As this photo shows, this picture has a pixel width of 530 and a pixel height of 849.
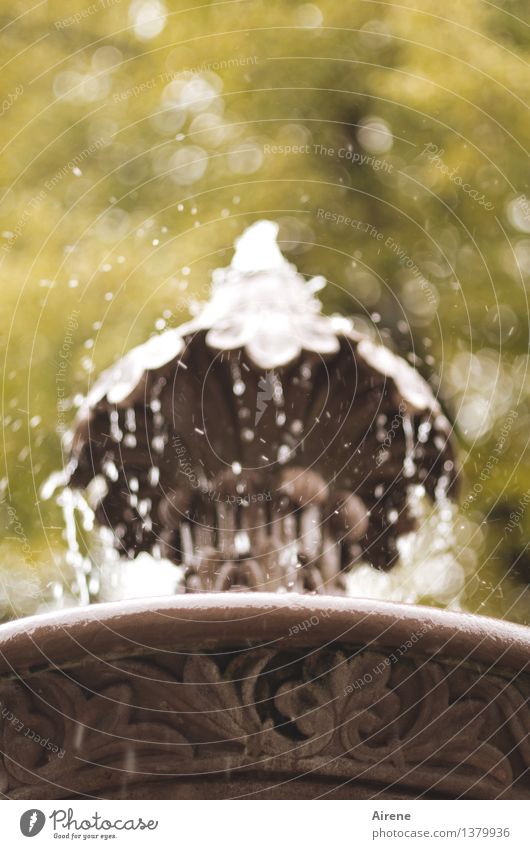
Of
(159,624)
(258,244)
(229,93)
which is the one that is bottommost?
(159,624)

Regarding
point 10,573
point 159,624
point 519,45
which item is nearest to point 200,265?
point 10,573

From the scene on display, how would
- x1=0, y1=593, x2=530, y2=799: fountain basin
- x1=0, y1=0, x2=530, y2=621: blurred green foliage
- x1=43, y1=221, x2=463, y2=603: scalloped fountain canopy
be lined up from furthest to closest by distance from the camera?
x1=0, y1=0, x2=530, y2=621: blurred green foliage, x1=43, y1=221, x2=463, y2=603: scalloped fountain canopy, x1=0, y1=593, x2=530, y2=799: fountain basin

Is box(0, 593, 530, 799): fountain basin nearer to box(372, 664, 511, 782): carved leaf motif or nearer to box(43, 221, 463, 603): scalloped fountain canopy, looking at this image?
box(372, 664, 511, 782): carved leaf motif

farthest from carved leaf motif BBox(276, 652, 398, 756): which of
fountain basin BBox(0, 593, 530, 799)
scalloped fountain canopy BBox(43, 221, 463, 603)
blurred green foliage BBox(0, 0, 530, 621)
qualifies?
blurred green foliage BBox(0, 0, 530, 621)

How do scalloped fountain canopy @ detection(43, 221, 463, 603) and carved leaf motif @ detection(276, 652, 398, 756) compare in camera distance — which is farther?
scalloped fountain canopy @ detection(43, 221, 463, 603)

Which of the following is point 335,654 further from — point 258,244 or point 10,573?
point 10,573

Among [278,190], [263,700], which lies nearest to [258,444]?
[263,700]
